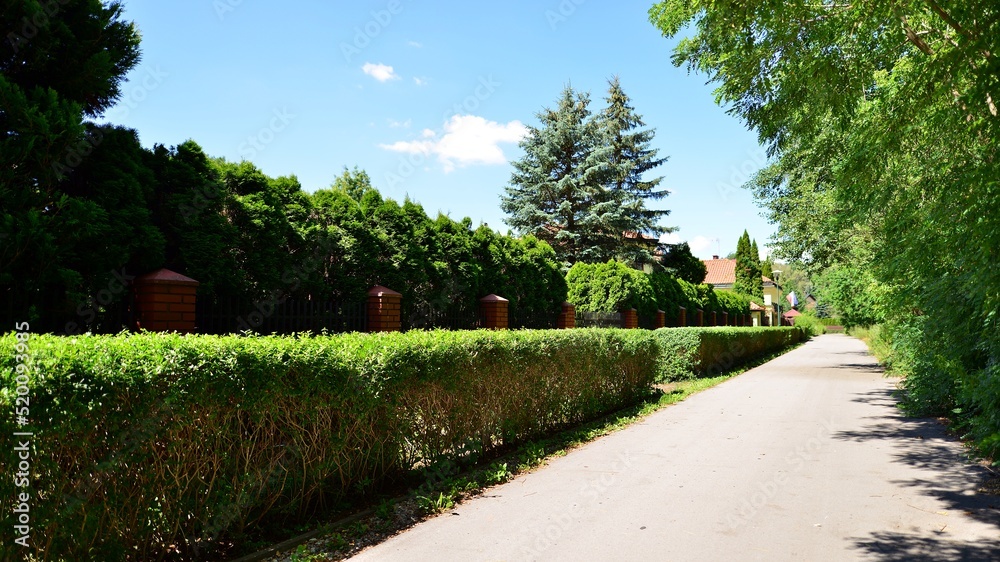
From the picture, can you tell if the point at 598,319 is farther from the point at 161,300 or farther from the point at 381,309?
the point at 161,300

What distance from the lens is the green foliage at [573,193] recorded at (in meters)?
30.7

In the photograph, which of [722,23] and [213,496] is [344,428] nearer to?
[213,496]

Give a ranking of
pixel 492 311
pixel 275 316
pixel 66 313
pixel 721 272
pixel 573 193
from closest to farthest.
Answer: pixel 66 313 < pixel 275 316 < pixel 492 311 < pixel 573 193 < pixel 721 272

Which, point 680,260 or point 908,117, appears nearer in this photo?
point 908,117

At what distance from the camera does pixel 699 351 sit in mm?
17234

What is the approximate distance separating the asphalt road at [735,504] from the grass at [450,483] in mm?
158

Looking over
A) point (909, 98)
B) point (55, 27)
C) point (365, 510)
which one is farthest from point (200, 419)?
point (909, 98)

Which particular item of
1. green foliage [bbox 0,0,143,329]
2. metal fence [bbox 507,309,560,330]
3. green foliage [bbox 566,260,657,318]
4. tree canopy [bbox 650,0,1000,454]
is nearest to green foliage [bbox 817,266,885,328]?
green foliage [bbox 566,260,657,318]

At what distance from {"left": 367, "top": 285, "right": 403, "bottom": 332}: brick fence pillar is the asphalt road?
12.9ft

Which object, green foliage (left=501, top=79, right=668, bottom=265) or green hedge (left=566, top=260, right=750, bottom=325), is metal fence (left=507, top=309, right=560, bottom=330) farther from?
Result: green foliage (left=501, top=79, right=668, bottom=265)

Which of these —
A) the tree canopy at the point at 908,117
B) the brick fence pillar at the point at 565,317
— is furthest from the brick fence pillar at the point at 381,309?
the brick fence pillar at the point at 565,317

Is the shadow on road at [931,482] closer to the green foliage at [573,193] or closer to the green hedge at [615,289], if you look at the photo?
the green hedge at [615,289]

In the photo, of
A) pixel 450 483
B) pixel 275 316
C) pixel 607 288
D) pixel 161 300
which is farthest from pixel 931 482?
pixel 607 288

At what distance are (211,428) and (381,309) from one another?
6097mm
